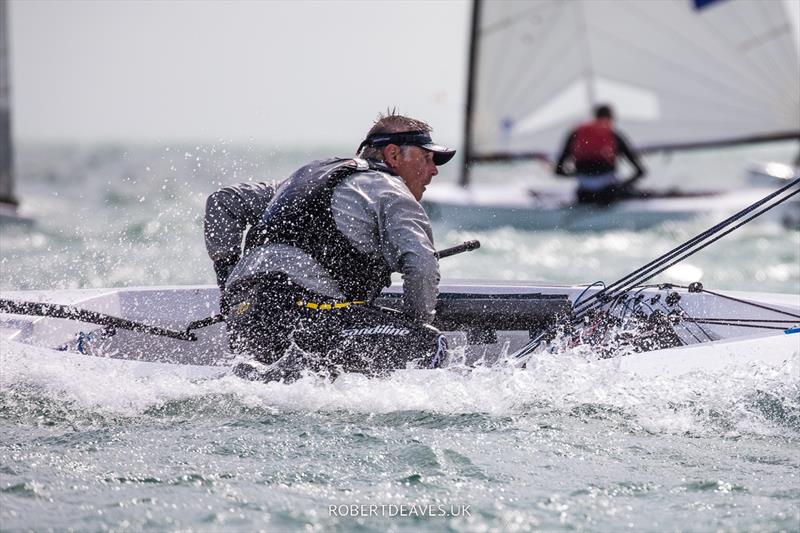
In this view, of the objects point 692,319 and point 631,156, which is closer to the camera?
point 692,319

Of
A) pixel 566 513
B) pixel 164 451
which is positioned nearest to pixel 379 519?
pixel 566 513

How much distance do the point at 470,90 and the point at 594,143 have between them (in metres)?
2.25

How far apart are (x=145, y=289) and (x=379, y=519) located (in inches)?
95.9

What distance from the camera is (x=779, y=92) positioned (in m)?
12.5

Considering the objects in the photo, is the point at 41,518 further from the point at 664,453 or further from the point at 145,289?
the point at 145,289

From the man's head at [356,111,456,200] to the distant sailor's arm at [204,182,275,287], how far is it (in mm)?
620

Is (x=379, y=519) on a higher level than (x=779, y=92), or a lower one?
lower

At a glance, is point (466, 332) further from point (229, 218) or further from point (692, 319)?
point (229, 218)

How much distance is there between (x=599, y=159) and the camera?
37.1ft

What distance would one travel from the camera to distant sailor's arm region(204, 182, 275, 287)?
4242 mm

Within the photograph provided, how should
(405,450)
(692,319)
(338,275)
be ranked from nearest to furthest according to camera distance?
(405,450) → (338,275) → (692,319)

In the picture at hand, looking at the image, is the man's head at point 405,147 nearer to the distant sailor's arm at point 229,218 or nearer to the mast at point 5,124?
the distant sailor's arm at point 229,218

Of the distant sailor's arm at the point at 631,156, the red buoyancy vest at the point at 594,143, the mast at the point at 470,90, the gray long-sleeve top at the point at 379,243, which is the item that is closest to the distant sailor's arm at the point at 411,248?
the gray long-sleeve top at the point at 379,243

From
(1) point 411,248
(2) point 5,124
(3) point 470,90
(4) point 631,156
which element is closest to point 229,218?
(1) point 411,248
